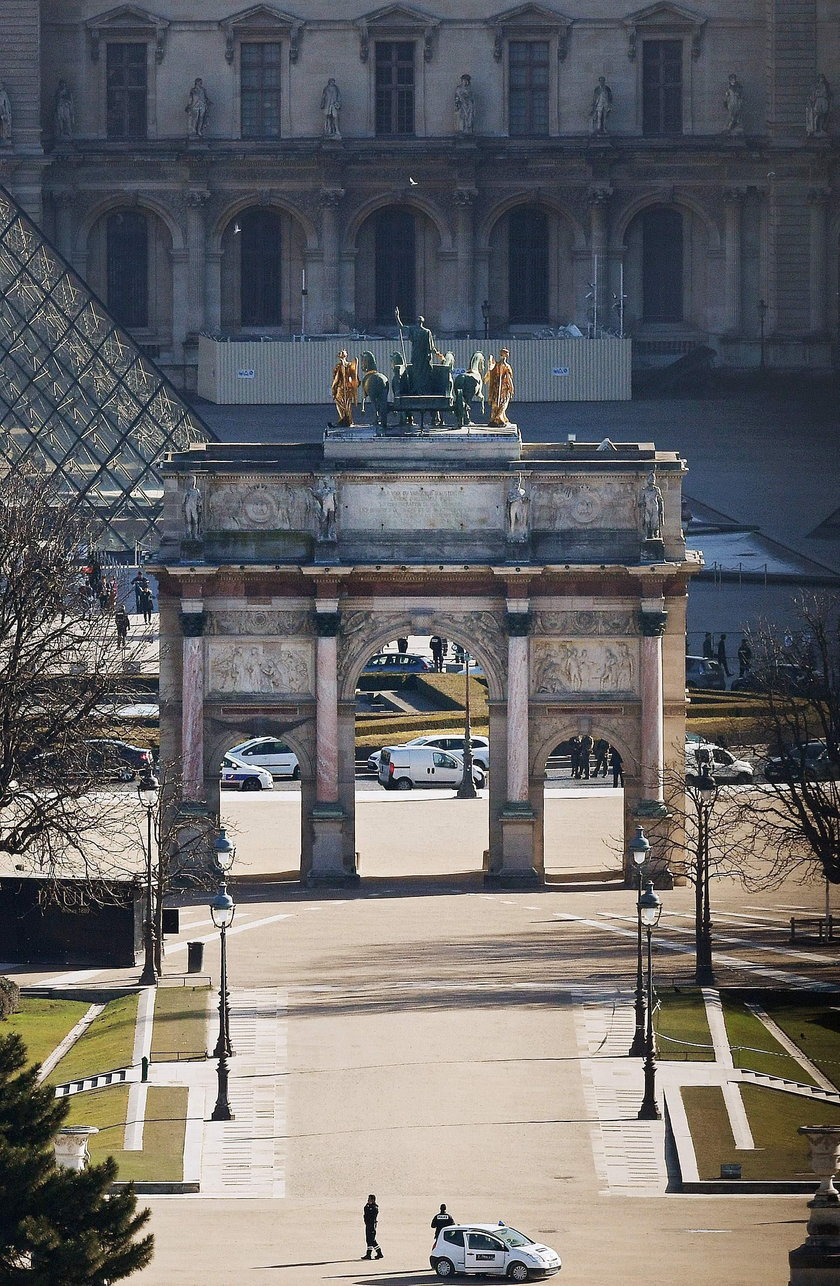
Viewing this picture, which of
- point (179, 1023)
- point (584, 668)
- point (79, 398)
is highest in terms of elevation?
point (79, 398)

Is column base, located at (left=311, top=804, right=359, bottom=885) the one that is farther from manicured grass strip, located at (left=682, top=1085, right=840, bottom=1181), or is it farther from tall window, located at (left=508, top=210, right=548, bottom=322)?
tall window, located at (left=508, top=210, right=548, bottom=322)

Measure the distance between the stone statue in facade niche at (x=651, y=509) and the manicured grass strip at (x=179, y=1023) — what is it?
16698mm

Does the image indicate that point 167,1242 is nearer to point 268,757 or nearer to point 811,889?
point 811,889

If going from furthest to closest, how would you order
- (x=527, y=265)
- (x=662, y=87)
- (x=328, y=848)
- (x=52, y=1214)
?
1. (x=662, y=87)
2. (x=527, y=265)
3. (x=328, y=848)
4. (x=52, y=1214)

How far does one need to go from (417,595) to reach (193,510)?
4738 mm

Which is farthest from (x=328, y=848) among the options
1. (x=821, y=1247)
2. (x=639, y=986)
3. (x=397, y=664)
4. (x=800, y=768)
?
(x=821, y=1247)

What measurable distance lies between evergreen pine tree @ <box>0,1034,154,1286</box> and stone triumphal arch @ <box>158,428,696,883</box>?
1244 inches

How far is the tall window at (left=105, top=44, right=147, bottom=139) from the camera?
133 m

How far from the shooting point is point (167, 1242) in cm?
4572

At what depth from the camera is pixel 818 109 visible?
428 feet

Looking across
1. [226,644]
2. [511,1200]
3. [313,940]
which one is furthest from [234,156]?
[511,1200]

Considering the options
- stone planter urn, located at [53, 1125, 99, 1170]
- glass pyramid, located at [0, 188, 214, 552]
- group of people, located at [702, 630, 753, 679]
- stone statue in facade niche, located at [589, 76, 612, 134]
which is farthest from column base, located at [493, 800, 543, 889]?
stone statue in facade niche, located at [589, 76, 612, 134]

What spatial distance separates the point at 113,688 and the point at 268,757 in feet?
85.8

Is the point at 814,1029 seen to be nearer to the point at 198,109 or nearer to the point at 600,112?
the point at 600,112
